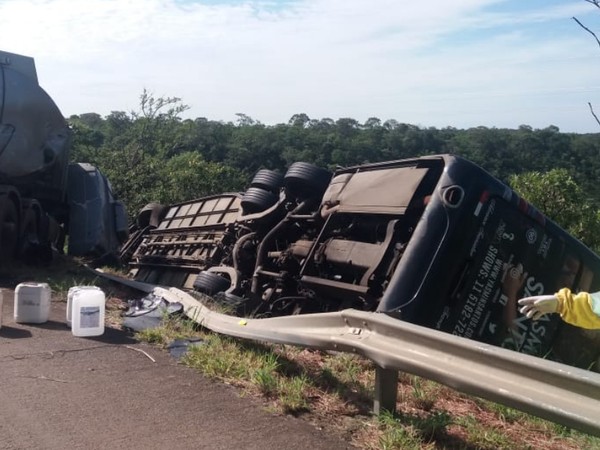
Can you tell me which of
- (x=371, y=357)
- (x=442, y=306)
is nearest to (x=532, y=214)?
(x=442, y=306)

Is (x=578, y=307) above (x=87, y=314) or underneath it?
above

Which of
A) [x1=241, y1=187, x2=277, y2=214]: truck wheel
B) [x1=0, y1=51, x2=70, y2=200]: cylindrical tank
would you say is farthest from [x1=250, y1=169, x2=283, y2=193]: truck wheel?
[x1=0, y1=51, x2=70, y2=200]: cylindrical tank

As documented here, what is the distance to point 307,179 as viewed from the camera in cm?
728

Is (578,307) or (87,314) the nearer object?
(578,307)

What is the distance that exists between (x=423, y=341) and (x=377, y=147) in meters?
24.2

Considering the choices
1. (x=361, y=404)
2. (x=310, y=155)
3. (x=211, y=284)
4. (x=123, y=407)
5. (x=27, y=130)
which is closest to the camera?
(x=123, y=407)

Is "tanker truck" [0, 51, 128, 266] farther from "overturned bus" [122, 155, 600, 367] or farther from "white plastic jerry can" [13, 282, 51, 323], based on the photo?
"overturned bus" [122, 155, 600, 367]

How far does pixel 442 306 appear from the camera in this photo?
560 cm

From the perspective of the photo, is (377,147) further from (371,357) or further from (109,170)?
(371,357)

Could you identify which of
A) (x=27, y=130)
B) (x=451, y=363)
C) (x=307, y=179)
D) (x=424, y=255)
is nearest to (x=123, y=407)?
(x=451, y=363)

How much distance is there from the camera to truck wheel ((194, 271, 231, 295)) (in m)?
7.65

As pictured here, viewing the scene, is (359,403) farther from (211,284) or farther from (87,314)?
(211,284)

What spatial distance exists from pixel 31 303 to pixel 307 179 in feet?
8.79

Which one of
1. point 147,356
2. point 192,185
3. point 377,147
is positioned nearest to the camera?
point 147,356
